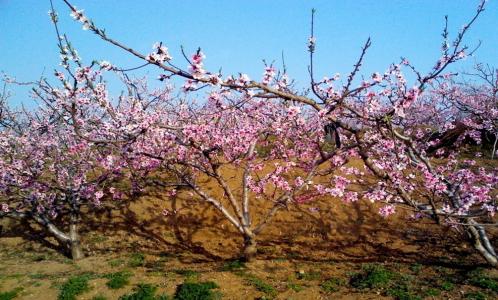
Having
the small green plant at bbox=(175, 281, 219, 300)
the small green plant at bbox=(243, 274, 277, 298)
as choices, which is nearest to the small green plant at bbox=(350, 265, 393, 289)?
the small green plant at bbox=(243, 274, 277, 298)

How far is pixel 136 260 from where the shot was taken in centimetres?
1087

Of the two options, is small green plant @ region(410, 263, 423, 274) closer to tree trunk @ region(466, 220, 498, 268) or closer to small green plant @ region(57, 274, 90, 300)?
tree trunk @ region(466, 220, 498, 268)

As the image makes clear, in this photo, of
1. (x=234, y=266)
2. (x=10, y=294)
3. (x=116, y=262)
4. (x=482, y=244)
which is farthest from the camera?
(x=116, y=262)

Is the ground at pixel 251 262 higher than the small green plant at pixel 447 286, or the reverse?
the ground at pixel 251 262

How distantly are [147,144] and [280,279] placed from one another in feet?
20.5

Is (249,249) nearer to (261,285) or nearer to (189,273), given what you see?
(261,285)

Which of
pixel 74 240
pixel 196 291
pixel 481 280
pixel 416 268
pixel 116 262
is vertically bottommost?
pixel 196 291

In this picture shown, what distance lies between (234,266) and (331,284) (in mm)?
2539

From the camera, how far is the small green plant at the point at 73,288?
8602 millimetres

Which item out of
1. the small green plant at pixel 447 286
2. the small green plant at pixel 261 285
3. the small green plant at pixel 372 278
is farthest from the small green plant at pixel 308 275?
the small green plant at pixel 447 286

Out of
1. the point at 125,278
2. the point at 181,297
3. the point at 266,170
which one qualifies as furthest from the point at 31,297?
the point at 266,170

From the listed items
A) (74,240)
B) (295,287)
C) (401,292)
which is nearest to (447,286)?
(401,292)

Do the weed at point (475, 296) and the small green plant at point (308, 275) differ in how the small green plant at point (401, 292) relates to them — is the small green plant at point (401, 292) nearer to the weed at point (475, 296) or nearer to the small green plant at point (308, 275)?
the weed at point (475, 296)

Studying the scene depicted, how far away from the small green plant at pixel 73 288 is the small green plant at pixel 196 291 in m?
2.36
